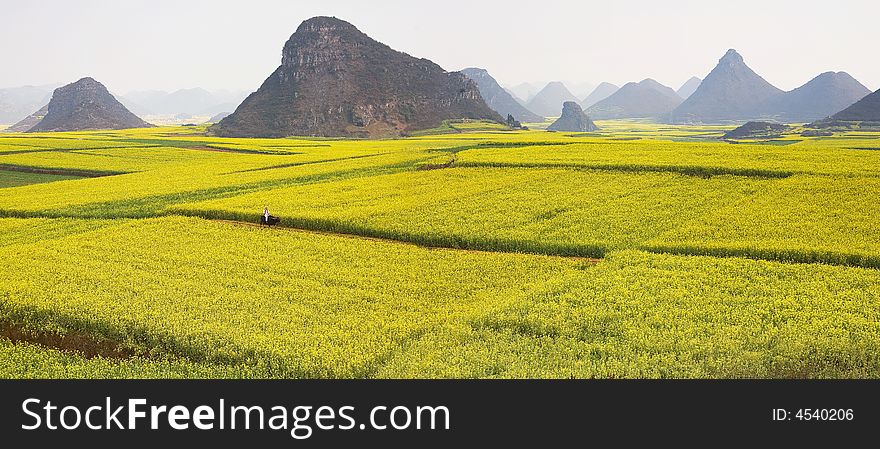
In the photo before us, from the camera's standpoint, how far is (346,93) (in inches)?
5719

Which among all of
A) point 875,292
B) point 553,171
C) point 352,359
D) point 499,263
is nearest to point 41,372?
point 352,359

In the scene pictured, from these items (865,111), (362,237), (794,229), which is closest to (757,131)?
(865,111)

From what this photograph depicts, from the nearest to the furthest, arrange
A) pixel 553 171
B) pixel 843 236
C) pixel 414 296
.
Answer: pixel 414 296
pixel 843 236
pixel 553 171

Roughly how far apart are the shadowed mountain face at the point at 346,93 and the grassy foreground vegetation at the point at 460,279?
337ft

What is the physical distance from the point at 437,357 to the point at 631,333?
429cm

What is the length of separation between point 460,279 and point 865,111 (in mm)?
138792

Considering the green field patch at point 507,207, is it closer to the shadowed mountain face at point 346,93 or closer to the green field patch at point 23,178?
the green field patch at point 23,178

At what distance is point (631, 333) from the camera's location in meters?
13.1

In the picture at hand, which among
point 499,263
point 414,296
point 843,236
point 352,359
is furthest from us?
point 843,236

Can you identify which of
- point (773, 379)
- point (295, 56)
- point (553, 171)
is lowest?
point (773, 379)

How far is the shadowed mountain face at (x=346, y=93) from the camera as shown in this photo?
136m

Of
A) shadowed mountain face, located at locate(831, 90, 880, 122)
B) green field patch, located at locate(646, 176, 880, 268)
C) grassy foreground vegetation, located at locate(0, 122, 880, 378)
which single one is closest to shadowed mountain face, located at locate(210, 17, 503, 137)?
shadowed mountain face, located at locate(831, 90, 880, 122)

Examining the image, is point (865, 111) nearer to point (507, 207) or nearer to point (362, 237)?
point (507, 207)

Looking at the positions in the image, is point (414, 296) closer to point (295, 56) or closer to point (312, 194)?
point (312, 194)
